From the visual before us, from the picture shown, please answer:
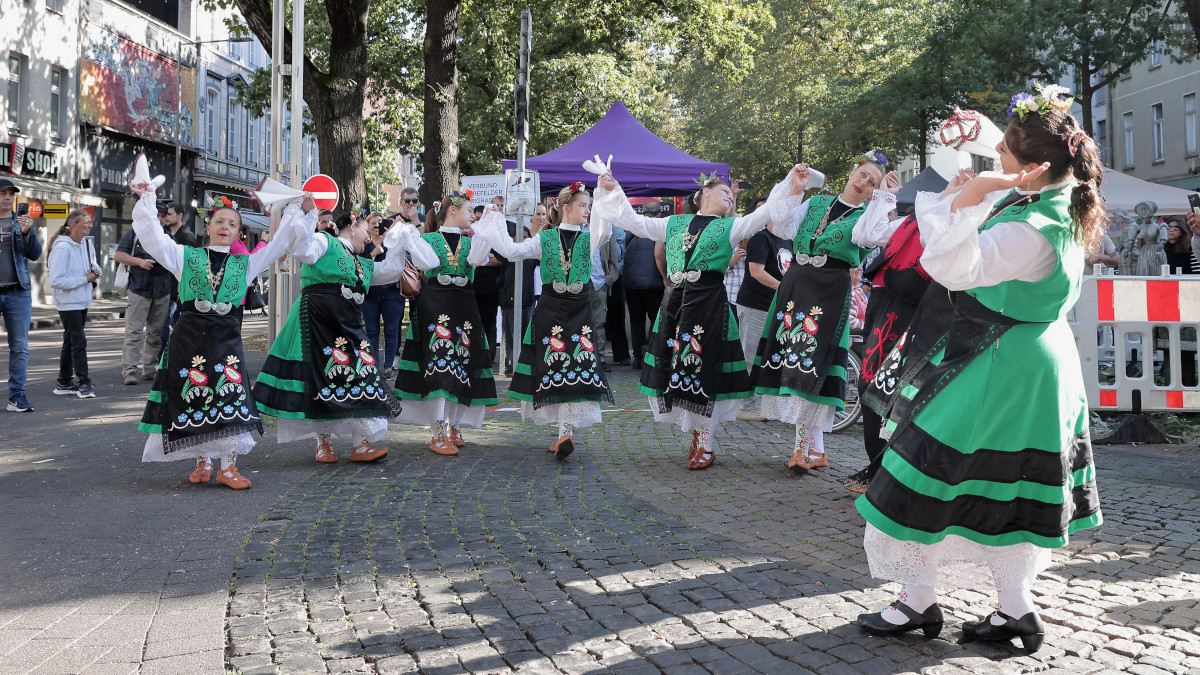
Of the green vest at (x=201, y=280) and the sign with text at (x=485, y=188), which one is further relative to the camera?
the sign with text at (x=485, y=188)

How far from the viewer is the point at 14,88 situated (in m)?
29.4

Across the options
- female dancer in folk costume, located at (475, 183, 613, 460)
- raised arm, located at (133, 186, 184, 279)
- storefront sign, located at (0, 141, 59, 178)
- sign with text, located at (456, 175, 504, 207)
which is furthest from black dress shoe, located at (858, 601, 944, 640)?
storefront sign, located at (0, 141, 59, 178)

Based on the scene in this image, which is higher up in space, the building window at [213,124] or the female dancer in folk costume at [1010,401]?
the building window at [213,124]

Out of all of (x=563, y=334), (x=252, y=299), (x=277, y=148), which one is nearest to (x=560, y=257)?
(x=563, y=334)

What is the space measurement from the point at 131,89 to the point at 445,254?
31253 millimetres

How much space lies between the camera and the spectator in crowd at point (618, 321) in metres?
15.3

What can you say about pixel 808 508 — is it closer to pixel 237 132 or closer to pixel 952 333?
pixel 952 333

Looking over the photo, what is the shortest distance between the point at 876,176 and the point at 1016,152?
9.76 feet

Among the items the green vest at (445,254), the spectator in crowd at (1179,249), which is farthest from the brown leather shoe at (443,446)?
the spectator in crowd at (1179,249)

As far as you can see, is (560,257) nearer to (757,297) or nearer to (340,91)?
(757,297)

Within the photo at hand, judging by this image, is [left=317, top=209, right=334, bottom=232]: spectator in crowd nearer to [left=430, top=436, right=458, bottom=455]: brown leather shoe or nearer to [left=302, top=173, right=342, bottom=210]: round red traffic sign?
[left=302, top=173, right=342, bottom=210]: round red traffic sign

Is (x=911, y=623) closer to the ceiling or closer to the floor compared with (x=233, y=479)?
closer to the floor

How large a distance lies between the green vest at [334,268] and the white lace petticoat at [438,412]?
42.9 inches

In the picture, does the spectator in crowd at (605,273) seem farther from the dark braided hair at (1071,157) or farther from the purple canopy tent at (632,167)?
the dark braided hair at (1071,157)
